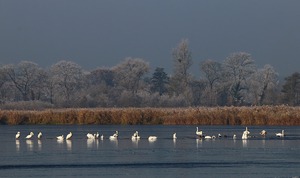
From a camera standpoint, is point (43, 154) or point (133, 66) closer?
point (43, 154)

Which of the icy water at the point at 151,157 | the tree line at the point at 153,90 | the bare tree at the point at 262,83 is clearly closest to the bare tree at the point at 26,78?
the tree line at the point at 153,90

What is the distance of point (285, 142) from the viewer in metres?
44.8

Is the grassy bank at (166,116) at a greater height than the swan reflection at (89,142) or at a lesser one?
greater

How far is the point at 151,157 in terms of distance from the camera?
1377 inches

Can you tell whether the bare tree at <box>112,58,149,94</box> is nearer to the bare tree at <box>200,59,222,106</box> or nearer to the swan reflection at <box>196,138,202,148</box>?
the bare tree at <box>200,59,222,106</box>

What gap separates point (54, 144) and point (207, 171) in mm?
14656

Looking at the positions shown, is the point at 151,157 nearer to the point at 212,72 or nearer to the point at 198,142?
the point at 198,142

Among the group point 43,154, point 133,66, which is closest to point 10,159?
point 43,154

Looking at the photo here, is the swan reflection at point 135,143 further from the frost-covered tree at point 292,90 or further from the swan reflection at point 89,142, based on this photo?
the frost-covered tree at point 292,90

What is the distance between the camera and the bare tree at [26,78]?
9731 cm

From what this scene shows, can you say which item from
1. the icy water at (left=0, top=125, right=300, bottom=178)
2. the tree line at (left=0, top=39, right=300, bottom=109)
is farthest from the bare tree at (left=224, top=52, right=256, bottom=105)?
the icy water at (left=0, top=125, right=300, bottom=178)

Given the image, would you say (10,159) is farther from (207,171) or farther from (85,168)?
(207,171)

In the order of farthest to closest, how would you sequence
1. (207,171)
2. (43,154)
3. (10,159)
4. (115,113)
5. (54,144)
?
(115,113), (54,144), (43,154), (10,159), (207,171)

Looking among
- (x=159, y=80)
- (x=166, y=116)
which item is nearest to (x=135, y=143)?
(x=166, y=116)
